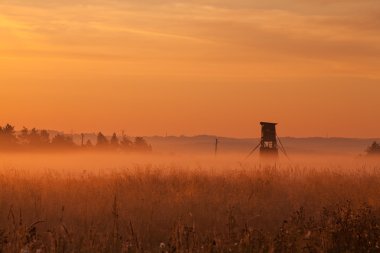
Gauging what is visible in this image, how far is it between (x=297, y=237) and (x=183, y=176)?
11800 millimetres

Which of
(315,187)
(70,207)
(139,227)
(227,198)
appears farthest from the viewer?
(315,187)

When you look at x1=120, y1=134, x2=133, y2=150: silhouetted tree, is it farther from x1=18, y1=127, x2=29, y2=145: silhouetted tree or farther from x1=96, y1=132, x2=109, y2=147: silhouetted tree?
x1=18, y1=127, x2=29, y2=145: silhouetted tree

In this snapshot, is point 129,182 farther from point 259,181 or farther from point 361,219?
point 361,219

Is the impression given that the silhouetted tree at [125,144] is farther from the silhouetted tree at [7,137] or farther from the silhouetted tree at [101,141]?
the silhouetted tree at [7,137]

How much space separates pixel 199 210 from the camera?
578 inches

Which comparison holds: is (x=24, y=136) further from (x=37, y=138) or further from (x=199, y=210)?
(x=199, y=210)

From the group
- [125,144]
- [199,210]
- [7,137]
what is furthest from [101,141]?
[199,210]

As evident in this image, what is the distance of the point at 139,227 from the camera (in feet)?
42.5

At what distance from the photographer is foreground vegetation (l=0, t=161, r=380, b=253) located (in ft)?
29.4

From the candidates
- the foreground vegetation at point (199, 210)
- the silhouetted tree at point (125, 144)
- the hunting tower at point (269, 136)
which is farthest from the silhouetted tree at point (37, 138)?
the foreground vegetation at point (199, 210)

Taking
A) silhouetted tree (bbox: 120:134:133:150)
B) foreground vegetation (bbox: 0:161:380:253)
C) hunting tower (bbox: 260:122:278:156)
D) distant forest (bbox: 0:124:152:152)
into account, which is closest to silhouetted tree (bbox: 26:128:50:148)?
distant forest (bbox: 0:124:152:152)

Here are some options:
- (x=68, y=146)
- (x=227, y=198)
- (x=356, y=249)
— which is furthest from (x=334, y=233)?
(x=68, y=146)

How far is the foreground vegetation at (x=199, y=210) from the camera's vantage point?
8.97 m

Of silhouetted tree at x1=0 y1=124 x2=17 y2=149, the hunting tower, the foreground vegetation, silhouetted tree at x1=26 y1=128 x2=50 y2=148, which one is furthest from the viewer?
silhouetted tree at x1=26 y1=128 x2=50 y2=148
